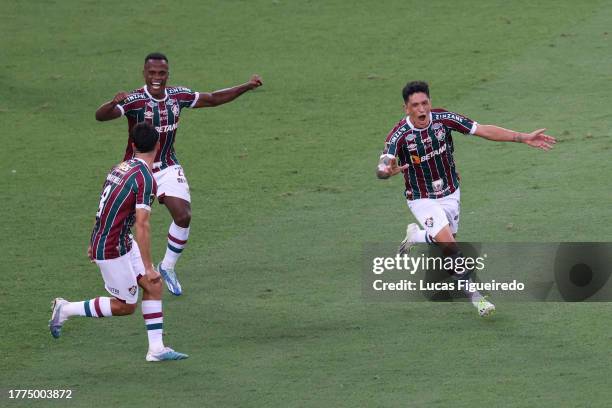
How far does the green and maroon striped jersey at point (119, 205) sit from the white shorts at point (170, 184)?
1.90 meters

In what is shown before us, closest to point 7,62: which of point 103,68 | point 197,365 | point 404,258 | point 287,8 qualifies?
point 103,68

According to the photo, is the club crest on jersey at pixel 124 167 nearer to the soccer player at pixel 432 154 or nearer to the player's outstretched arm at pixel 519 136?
the soccer player at pixel 432 154

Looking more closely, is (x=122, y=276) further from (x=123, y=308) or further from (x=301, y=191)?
(x=301, y=191)

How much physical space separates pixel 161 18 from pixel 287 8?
8.14 feet

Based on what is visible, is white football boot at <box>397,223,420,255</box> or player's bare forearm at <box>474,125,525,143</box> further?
white football boot at <box>397,223,420,255</box>

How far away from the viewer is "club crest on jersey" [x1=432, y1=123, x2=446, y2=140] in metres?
11.3

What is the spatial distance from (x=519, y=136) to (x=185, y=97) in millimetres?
3477

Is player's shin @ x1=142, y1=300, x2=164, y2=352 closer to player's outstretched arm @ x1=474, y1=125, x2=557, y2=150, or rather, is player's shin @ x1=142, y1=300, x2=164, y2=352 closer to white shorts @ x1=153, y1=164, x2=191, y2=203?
white shorts @ x1=153, y1=164, x2=191, y2=203

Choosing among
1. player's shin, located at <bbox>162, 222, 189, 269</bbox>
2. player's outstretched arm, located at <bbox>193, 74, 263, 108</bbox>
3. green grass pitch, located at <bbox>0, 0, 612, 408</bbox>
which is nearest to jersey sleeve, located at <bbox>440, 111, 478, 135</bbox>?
green grass pitch, located at <bbox>0, 0, 612, 408</bbox>

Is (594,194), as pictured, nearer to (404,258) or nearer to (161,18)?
(404,258)

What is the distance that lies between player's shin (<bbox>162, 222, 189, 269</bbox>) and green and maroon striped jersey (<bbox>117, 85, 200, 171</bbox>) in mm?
656

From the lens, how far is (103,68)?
2091 centimetres

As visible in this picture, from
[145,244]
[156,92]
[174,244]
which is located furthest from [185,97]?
[145,244]

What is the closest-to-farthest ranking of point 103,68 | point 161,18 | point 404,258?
point 404,258 < point 103,68 < point 161,18
